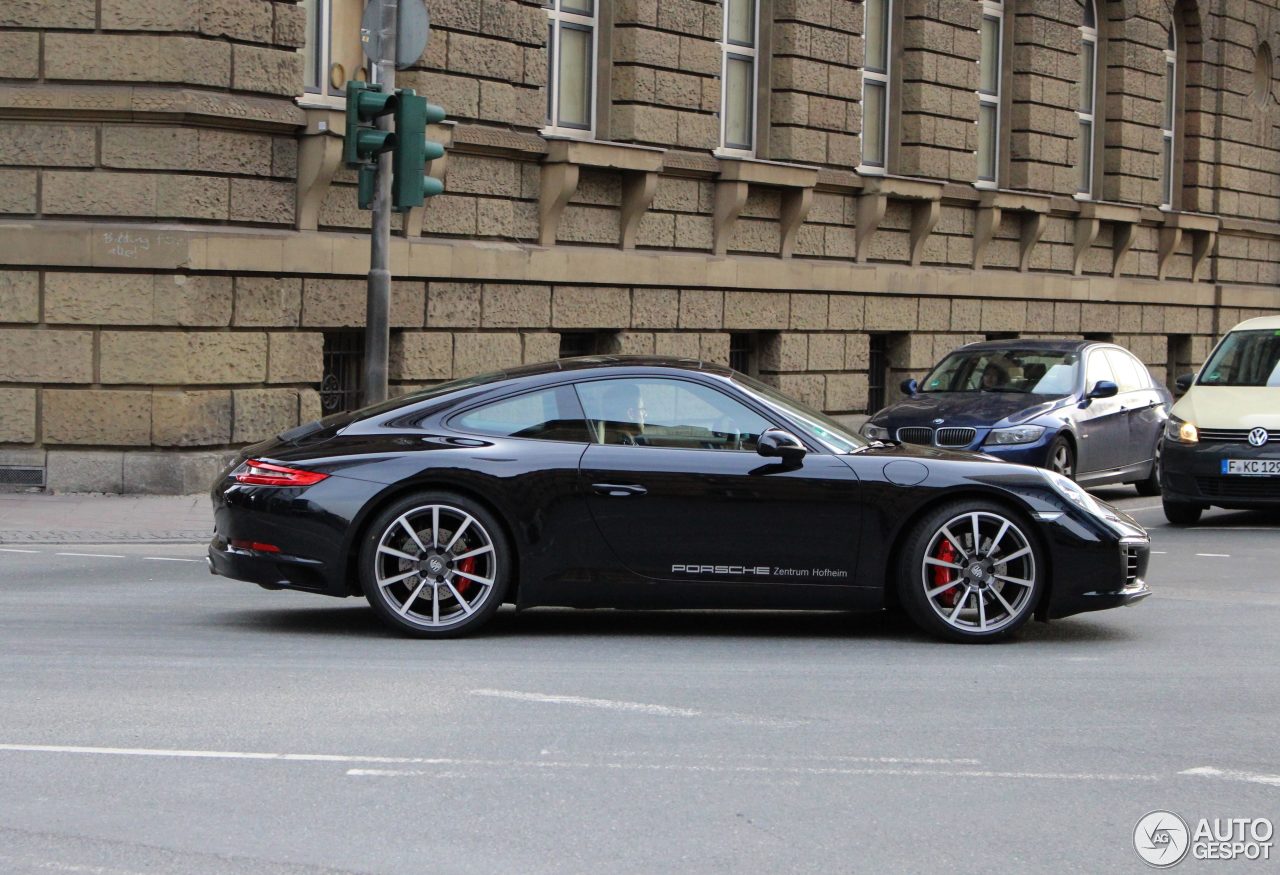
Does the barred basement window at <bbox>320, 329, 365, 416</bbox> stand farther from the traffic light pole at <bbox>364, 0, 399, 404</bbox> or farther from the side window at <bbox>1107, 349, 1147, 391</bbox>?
the side window at <bbox>1107, 349, 1147, 391</bbox>

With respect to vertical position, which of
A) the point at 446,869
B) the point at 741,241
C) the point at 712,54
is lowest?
the point at 446,869

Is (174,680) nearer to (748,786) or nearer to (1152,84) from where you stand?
(748,786)

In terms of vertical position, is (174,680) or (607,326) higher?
(607,326)

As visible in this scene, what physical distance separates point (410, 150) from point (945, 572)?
19.9ft

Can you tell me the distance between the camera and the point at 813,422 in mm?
9133

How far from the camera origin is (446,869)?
510 cm

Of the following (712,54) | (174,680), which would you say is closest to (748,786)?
(174,680)

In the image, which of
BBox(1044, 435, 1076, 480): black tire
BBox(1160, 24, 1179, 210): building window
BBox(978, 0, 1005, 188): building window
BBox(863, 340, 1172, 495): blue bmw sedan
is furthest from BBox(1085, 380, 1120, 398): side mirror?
BBox(1160, 24, 1179, 210): building window

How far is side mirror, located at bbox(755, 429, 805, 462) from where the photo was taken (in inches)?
344

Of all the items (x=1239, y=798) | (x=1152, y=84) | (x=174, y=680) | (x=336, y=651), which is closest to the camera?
(x=1239, y=798)

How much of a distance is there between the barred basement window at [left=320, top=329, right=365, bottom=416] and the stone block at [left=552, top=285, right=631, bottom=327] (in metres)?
2.26

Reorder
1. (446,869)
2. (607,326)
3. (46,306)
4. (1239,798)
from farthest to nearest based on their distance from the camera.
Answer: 1. (607,326)
2. (46,306)
3. (1239,798)
4. (446,869)

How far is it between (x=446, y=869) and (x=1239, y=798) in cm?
250

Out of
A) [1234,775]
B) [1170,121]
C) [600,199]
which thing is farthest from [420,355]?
[1170,121]
